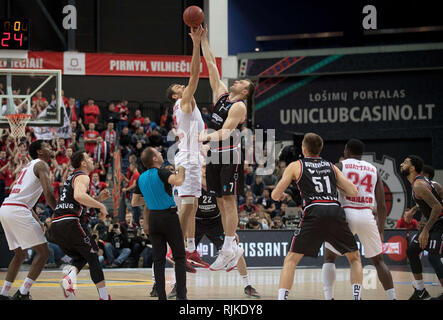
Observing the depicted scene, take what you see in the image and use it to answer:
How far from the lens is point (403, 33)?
24.8m

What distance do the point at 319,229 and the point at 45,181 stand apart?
368cm

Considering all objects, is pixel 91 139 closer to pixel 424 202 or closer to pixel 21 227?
pixel 21 227

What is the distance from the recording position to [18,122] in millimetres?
15148

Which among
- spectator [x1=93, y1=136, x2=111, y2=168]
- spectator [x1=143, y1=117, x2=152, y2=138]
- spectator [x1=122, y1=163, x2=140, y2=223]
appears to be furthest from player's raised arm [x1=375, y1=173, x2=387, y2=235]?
spectator [x1=143, y1=117, x2=152, y2=138]

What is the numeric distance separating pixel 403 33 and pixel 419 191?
1642 cm

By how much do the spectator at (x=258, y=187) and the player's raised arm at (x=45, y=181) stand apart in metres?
11.6

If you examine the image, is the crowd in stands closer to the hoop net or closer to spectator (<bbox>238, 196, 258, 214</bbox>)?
spectator (<bbox>238, 196, 258, 214</bbox>)

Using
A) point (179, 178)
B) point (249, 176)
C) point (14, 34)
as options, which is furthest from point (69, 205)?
point (249, 176)

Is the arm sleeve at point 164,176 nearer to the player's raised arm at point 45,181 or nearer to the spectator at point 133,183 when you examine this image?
the player's raised arm at point 45,181

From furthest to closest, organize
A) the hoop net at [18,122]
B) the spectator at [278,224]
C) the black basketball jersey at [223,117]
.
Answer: the spectator at [278,224], the hoop net at [18,122], the black basketball jersey at [223,117]

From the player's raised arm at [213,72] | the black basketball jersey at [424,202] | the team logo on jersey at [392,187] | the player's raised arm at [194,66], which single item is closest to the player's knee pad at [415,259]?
the black basketball jersey at [424,202]

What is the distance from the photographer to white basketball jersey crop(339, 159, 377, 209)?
8227mm

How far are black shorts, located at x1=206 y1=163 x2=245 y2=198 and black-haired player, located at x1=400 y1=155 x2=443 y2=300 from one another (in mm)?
2580

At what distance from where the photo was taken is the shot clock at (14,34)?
575 inches
